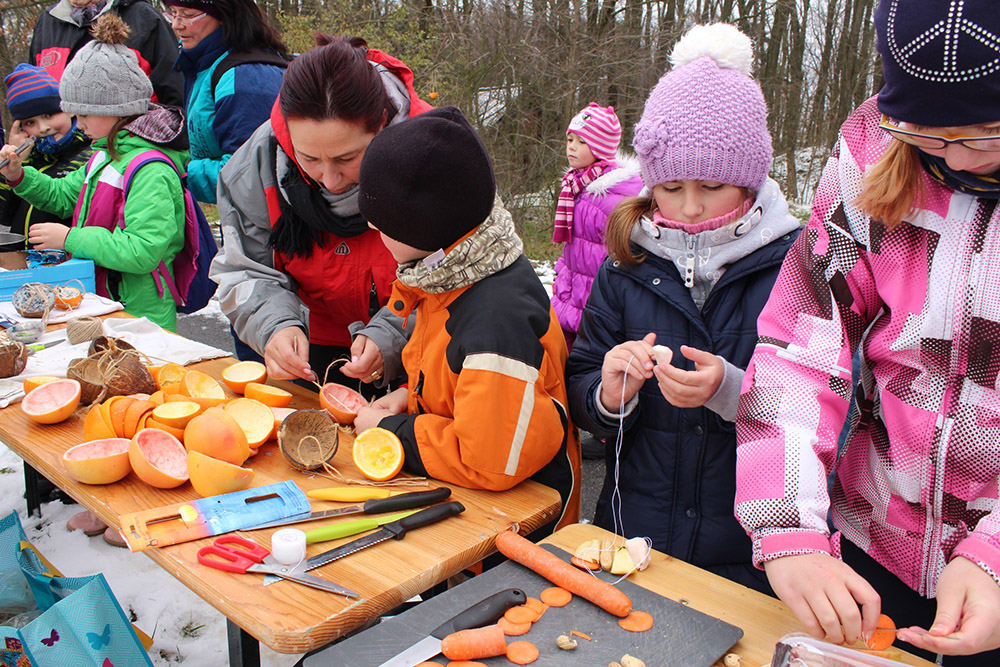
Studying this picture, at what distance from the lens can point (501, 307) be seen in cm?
161

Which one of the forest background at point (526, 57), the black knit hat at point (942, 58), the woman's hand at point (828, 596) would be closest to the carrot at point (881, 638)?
the woman's hand at point (828, 596)

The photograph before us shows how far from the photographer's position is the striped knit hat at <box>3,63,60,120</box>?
3.86 meters

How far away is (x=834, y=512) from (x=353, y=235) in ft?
5.15

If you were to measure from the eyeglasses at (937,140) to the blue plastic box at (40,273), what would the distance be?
3084mm

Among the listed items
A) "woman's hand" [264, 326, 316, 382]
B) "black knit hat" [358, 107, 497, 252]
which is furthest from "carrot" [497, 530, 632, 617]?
"woman's hand" [264, 326, 316, 382]

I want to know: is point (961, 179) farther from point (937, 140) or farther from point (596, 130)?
point (596, 130)

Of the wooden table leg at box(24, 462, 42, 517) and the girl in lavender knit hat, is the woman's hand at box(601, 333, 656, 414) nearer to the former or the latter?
the girl in lavender knit hat

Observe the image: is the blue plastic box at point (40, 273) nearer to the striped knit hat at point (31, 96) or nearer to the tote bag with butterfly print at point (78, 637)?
the striped knit hat at point (31, 96)

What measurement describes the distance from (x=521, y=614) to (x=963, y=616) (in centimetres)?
62

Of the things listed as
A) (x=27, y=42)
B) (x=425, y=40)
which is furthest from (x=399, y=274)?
(x=27, y=42)

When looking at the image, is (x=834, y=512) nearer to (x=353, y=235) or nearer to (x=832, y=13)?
(x=353, y=235)

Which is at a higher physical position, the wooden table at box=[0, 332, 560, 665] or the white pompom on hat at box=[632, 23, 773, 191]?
the white pompom on hat at box=[632, 23, 773, 191]

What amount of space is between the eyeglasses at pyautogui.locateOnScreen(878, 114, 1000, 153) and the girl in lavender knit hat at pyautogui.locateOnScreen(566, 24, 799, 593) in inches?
23.1

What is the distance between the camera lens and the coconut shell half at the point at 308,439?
5.49 ft
